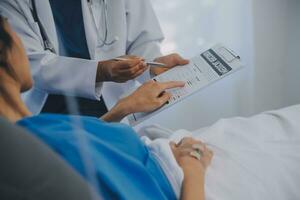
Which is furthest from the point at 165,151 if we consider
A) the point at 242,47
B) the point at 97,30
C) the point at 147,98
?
the point at 242,47

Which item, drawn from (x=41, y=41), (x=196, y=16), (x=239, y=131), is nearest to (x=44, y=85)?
(x=41, y=41)

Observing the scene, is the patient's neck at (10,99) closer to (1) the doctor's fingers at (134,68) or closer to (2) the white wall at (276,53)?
(1) the doctor's fingers at (134,68)

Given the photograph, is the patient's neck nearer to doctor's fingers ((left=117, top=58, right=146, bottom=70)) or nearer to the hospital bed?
the hospital bed

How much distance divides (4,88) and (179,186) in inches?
14.0

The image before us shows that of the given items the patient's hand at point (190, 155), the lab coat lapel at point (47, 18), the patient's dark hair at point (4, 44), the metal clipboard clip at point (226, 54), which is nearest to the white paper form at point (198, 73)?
the metal clipboard clip at point (226, 54)

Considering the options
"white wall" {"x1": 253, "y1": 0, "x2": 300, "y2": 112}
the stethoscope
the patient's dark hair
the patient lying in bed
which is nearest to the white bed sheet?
the patient lying in bed

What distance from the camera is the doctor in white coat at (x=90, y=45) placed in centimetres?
54

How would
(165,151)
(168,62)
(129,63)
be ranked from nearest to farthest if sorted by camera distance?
(165,151) < (129,63) < (168,62)

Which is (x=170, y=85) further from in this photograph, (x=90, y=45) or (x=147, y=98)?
(x=90, y=45)

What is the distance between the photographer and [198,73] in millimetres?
866

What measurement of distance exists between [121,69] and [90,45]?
10 cm

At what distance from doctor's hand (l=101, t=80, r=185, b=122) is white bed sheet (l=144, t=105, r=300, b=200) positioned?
0.10 meters

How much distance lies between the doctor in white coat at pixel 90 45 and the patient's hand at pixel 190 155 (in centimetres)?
18

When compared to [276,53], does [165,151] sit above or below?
above
